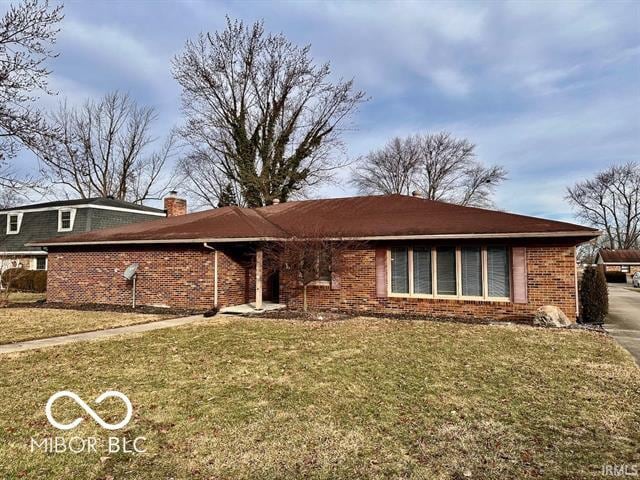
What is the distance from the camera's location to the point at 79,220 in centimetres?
2439

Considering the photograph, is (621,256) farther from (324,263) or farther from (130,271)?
(130,271)

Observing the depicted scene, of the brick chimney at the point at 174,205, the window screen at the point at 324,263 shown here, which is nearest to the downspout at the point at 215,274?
the window screen at the point at 324,263

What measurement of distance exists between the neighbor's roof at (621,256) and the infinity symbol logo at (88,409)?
57914 millimetres

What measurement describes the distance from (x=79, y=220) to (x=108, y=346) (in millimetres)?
19642

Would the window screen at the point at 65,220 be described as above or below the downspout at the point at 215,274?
Answer: above

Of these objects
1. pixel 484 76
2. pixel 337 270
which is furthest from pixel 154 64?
pixel 484 76

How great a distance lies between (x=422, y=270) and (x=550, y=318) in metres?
3.38

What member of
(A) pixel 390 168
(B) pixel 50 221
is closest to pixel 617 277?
(A) pixel 390 168

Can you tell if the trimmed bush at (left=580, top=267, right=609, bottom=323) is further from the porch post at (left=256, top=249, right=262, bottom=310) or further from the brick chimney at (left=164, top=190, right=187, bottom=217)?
the brick chimney at (left=164, top=190, right=187, bottom=217)

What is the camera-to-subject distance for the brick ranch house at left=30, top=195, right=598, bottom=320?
10.8 meters

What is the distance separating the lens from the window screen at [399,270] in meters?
12.1

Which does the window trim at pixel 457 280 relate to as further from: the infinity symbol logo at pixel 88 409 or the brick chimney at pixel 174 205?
the brick chimney at pixel 174 205

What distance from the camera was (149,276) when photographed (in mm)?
13961

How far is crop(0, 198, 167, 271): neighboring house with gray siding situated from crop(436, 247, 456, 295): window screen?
67.7ft
